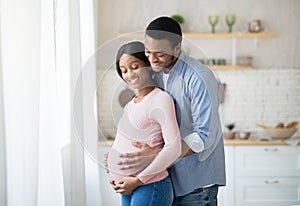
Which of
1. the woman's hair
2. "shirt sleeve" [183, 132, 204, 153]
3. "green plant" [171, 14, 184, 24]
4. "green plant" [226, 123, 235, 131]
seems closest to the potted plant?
"green plant" [226, 123, 235, 131]

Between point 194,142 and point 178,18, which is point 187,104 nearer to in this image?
point 194,142

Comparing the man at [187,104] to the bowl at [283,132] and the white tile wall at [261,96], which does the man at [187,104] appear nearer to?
the bowl at [283,132]

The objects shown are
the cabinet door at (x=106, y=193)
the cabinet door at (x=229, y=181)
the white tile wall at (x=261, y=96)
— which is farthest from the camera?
the white tile wall at (x=261, y=96)

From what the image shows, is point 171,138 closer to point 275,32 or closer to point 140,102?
point 140,102

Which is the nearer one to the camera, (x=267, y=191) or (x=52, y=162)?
(x=52, y=162)

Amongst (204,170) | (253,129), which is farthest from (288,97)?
(204,170)

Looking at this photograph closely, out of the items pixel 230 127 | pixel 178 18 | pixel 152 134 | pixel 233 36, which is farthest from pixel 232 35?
pixel 152 134

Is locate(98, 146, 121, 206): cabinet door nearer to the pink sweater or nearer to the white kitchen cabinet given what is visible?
the white kitchen cabinet

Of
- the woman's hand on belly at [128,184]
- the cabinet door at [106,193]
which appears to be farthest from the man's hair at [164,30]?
the cabinet door at [106,193]

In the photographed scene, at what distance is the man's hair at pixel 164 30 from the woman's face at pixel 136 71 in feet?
0.28

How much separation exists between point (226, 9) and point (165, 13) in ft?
1.12

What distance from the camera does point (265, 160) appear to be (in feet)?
8.96

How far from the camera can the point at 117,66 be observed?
4.67ft

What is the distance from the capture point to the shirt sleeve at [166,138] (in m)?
1.37
